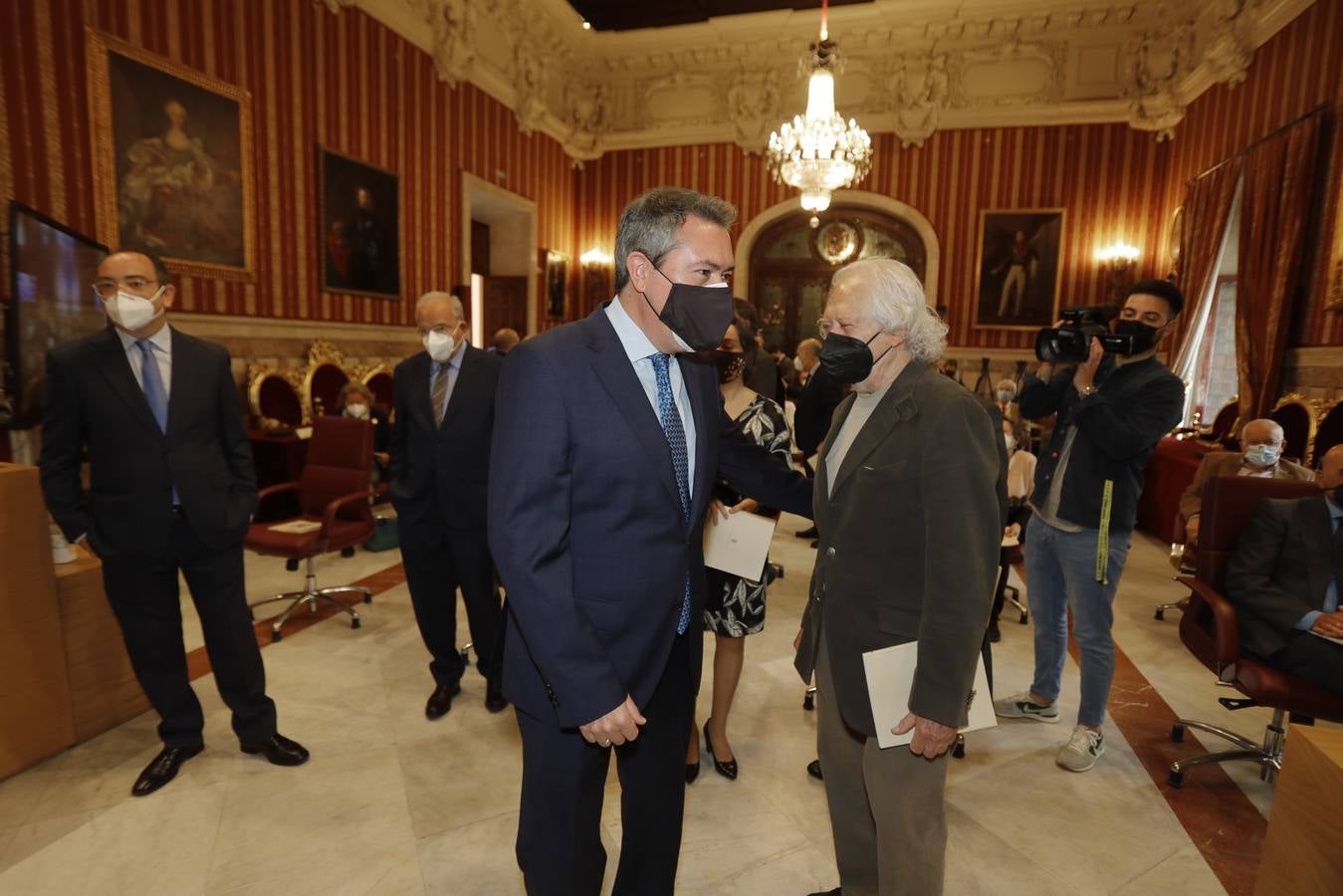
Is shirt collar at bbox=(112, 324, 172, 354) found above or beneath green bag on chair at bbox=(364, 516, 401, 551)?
above

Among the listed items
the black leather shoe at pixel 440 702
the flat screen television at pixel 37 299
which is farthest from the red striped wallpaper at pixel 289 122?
the black leather shoe at pixel 440 702

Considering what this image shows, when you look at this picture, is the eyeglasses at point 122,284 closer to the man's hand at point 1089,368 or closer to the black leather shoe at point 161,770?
the black leather shoe at point 161,770

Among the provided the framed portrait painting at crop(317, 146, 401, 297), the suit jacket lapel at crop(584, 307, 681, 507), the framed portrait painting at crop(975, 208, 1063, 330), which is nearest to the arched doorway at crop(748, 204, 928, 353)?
the framed portrait painting at crop(975, 208, 1063, 330)

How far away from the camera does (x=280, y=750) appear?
2574 mm

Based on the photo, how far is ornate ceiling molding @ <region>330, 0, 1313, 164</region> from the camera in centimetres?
884

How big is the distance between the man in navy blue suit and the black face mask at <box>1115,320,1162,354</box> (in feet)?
5.79

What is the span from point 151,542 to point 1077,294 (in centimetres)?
1152

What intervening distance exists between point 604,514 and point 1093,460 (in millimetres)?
2142

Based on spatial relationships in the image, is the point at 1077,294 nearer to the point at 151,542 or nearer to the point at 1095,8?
the point at 1095,8

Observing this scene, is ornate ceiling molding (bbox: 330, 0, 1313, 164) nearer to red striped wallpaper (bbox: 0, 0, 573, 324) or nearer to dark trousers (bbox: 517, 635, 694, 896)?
red striped wallpaper (bbox: 0, 0, 573, 324)

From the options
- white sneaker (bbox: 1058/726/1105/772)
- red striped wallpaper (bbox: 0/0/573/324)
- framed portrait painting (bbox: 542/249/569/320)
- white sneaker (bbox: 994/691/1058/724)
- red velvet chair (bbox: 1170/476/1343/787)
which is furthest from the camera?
framed portrait painting (bbox: 542/249/569/320)

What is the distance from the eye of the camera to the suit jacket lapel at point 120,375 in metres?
2.23

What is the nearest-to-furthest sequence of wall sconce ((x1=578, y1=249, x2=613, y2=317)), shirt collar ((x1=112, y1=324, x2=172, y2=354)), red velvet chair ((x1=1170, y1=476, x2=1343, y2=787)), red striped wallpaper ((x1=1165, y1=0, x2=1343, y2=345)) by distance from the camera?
1. shirt collar ((x1=112, y1=324, x2=172, y2=354))
2. red velvet chair ((x1=1170, y1=476, x2=1343, y2=787))
3. red striped wallpaper ((x1=1165, y1=0, x2=1343, y2=345))
4. wall sconce ((x1=578, y1=249, x2=613, y2=317))

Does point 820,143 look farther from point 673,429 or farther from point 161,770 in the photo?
point 161,770
